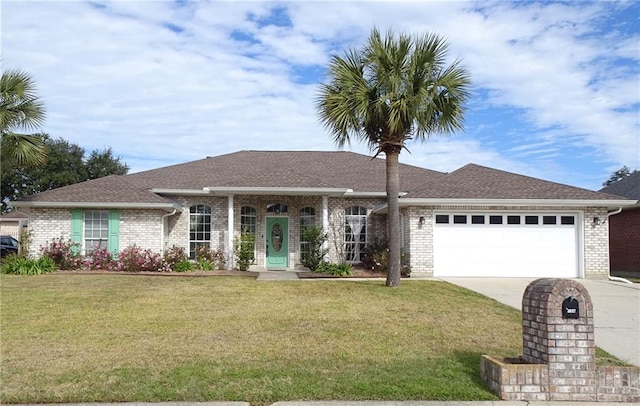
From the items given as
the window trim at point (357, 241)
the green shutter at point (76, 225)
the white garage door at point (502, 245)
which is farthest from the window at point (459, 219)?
the green shutter at point (76, 225)

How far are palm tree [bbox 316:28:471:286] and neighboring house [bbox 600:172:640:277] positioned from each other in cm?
1182

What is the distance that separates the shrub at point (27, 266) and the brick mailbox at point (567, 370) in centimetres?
1536

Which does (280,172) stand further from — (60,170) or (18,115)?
Result: (60,170)

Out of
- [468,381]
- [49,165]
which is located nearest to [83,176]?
[49,165]

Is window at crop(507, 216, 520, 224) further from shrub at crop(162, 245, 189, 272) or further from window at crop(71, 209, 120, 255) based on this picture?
window at crop(71, 209, 120, 255)

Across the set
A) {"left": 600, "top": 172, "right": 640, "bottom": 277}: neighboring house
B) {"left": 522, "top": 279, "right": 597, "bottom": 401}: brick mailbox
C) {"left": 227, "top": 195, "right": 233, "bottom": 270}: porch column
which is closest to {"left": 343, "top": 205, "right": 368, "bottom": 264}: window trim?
{"left": 227, "top": 195, "right": 233, "bottom": 270}: porch column

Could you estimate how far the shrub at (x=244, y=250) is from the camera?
60.2 feet

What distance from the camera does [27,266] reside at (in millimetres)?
16328

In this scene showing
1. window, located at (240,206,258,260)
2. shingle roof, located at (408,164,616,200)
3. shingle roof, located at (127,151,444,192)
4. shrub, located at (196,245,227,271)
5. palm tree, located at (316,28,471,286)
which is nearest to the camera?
palm tree, located at (316,28,471,286)

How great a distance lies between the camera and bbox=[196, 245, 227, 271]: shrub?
740 inches

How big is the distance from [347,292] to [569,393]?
7362 millimetres

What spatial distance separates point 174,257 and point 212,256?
1.48 meters

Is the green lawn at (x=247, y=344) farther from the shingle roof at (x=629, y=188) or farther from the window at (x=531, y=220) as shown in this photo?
the shingle roof at (x=629, y=188)

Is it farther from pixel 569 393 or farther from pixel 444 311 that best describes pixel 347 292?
pixel 569 393
